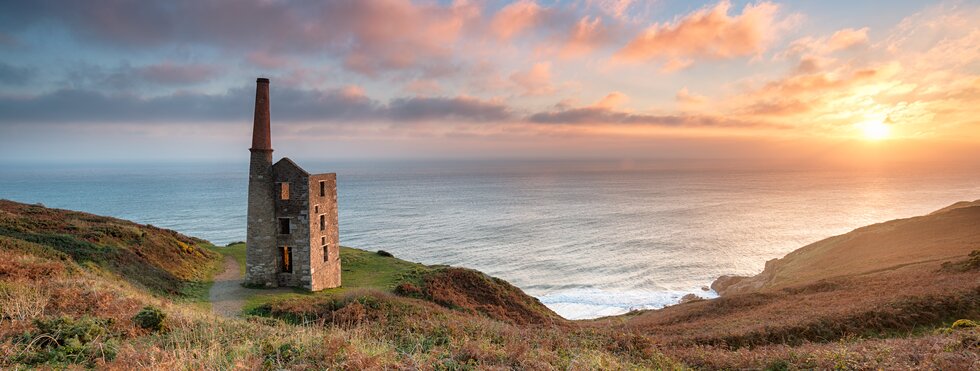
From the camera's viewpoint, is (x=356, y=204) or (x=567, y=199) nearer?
(x=356, y=204)

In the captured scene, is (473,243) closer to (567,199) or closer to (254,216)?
(254,216)

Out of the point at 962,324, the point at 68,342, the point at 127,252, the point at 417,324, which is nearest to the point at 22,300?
the point at 68,342

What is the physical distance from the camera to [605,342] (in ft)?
51.6

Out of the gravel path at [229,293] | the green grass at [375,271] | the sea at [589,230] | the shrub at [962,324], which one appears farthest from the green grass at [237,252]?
the shrub at [962,324]

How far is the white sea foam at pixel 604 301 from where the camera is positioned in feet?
137

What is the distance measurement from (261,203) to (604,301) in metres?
32.2

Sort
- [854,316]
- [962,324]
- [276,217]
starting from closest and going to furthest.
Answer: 1. [962,324]
2. [854,316]
3. [276,217]

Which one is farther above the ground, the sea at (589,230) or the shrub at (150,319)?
the shrub at (150,319)

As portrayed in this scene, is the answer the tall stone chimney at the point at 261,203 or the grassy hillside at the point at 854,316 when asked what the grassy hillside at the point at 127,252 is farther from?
the grassy hillside at the point at 854,316

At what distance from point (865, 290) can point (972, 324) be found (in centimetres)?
1178

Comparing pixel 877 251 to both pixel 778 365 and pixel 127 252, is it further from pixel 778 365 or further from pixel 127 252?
pixel 127 252

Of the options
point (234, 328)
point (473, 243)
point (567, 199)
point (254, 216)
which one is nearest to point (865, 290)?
point (234, 328)

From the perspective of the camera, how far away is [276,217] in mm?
29359

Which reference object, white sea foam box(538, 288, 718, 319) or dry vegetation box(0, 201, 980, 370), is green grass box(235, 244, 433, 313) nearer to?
dry vegetation box(0, 201, 980, 370)
